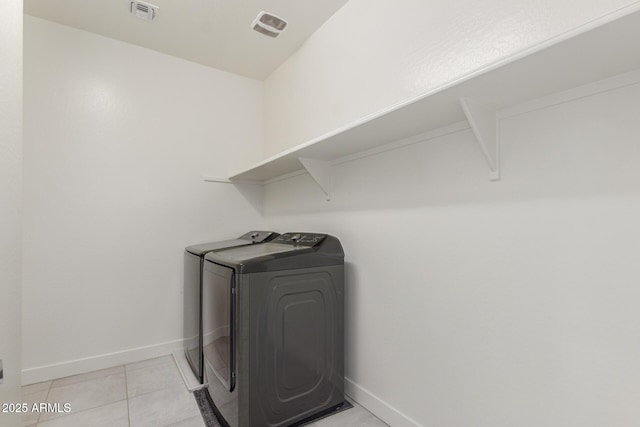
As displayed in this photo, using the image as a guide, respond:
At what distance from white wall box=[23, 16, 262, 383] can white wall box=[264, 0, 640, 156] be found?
3.00 feet

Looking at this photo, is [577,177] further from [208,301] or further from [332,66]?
[208,301]

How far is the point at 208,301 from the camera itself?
199 centimetres

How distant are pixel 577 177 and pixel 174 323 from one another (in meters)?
2.94

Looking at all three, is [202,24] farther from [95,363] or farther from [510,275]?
[95,363]

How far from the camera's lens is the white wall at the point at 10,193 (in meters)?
1.12

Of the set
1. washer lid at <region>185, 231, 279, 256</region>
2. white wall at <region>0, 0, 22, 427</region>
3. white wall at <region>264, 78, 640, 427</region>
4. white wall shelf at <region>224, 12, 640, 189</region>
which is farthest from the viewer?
washer lid at <region>185, 231, 279, 256</region>

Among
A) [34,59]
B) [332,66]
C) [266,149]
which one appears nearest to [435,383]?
[332,66]

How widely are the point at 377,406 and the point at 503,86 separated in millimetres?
1763

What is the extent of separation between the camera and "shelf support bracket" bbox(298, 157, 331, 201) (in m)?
2.12

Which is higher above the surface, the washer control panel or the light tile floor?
the washer control panel

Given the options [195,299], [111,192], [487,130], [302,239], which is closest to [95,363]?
[195,299]

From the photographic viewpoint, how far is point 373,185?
189cm

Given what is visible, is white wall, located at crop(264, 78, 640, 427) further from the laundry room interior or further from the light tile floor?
the light tile floor

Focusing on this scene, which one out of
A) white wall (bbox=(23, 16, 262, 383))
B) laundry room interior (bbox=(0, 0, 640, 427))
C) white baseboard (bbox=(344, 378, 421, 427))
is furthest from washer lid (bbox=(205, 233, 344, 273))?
white wall (bbox=(23, 16, 262, 383))
